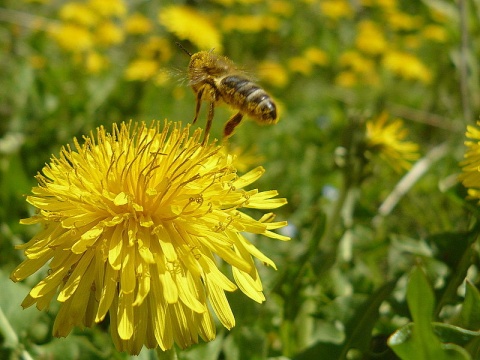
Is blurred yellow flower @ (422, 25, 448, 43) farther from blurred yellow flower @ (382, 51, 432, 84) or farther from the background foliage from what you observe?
blurred yellow flower @ (382, 51, 432, 84)

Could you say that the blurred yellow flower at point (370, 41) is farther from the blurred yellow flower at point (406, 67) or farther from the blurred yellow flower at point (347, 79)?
the blurred yellow flower at point (347, 79)

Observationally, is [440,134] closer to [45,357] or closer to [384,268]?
[384,268]

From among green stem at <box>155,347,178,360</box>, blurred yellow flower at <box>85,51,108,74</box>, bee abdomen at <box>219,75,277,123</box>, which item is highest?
bee abdomen at <box>219,75,277,123</box>

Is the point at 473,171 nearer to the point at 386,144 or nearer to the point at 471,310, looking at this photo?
the point at 471,310

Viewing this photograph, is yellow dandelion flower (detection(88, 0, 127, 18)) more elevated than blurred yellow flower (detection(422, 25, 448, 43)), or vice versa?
yellow dandelion flower (detection(88, 0, 127, 18))

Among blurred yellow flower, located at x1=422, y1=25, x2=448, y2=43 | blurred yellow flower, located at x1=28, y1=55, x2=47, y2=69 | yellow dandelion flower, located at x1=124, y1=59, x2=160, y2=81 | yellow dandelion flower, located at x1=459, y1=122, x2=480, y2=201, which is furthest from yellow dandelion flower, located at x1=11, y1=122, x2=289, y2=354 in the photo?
blurred yellow flower, located at x1=422, y1=25, x2=448, y2=43

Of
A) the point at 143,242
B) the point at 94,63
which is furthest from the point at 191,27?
the point at 143,242
